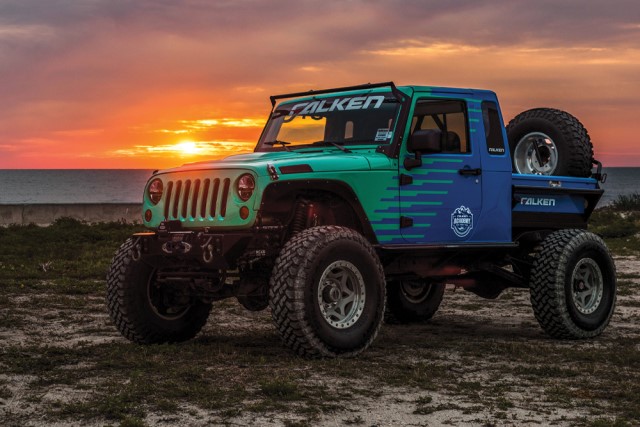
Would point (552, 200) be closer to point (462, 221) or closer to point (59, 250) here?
point (462, 221)

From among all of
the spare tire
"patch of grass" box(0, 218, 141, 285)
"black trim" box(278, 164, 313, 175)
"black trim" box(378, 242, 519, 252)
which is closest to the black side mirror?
"black trim" box(378, 242, 519, 252)

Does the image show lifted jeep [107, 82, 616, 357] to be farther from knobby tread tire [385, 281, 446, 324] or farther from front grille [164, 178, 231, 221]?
knobby tread tire [385, 281, 446, 324]

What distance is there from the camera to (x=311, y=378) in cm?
806

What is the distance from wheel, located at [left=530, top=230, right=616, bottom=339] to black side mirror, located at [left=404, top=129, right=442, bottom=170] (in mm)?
2163

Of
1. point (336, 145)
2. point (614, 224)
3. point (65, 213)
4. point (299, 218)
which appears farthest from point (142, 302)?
point (65, 213)

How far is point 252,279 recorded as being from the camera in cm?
946

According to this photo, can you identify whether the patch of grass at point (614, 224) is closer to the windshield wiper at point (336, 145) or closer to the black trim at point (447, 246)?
the black trim at point (447, 246)

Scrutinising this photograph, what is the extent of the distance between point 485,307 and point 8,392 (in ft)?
26.1

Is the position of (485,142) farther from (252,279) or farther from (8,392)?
(8,392)

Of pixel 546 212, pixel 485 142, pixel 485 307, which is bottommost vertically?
pixel 485 307

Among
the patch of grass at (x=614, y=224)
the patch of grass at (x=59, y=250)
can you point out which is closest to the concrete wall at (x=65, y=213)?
the patch of grass at (x=59, y=250)

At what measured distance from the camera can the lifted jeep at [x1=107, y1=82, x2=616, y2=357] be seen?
897cm

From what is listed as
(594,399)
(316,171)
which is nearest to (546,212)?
(316,171)

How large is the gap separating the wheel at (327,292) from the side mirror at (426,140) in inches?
43.1
